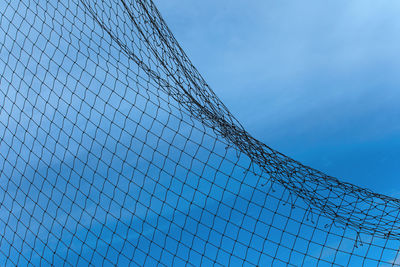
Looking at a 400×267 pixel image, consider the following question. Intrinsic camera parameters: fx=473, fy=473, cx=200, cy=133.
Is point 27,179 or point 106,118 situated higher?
point 106,118

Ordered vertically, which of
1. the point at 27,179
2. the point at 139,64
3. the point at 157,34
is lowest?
the point at 27,179

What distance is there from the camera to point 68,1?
11.4 feet

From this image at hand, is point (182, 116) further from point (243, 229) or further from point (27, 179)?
point (27, 179)

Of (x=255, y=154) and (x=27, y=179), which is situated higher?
(x=255, y=154)

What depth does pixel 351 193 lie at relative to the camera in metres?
3.01

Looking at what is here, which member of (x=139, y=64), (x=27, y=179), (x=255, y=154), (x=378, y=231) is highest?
(x=139, y=64)

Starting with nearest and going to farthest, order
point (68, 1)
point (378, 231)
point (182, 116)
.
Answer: point (378, 231) → point (182, 116) → point (68, 1)

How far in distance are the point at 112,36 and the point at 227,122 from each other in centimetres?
101

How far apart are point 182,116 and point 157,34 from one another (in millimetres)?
589

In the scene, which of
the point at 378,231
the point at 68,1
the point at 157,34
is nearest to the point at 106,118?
the point at 157,34

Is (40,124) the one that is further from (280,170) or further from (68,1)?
(280,170)

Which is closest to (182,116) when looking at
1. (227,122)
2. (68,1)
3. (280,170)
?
(227,122)

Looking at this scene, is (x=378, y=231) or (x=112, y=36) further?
(x=112, y=36)

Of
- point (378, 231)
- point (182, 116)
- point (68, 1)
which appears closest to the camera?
point (378, 231)
